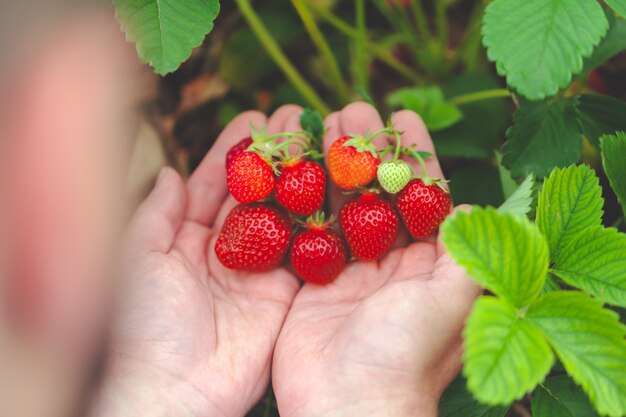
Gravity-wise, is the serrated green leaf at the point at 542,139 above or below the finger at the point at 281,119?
below

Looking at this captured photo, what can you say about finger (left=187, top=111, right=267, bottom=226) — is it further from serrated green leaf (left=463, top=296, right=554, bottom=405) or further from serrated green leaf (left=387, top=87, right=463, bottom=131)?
serrated green leaf (left=463, top=296, right=554, bottom=405)

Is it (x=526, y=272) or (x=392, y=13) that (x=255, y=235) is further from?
(x=392, y=13)

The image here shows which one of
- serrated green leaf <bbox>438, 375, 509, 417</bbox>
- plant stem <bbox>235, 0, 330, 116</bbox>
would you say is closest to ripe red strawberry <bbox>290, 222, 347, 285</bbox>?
serrated green leaf <bbox>438, 375, 509, 417</bbox>

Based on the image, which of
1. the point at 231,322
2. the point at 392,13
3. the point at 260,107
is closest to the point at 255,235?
the point at 231,322

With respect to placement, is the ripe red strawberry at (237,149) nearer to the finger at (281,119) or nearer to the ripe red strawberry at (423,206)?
the finger at (281,119)

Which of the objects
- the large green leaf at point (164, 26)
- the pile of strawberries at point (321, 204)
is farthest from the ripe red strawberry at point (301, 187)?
the large green leaf at point (164, 26)
